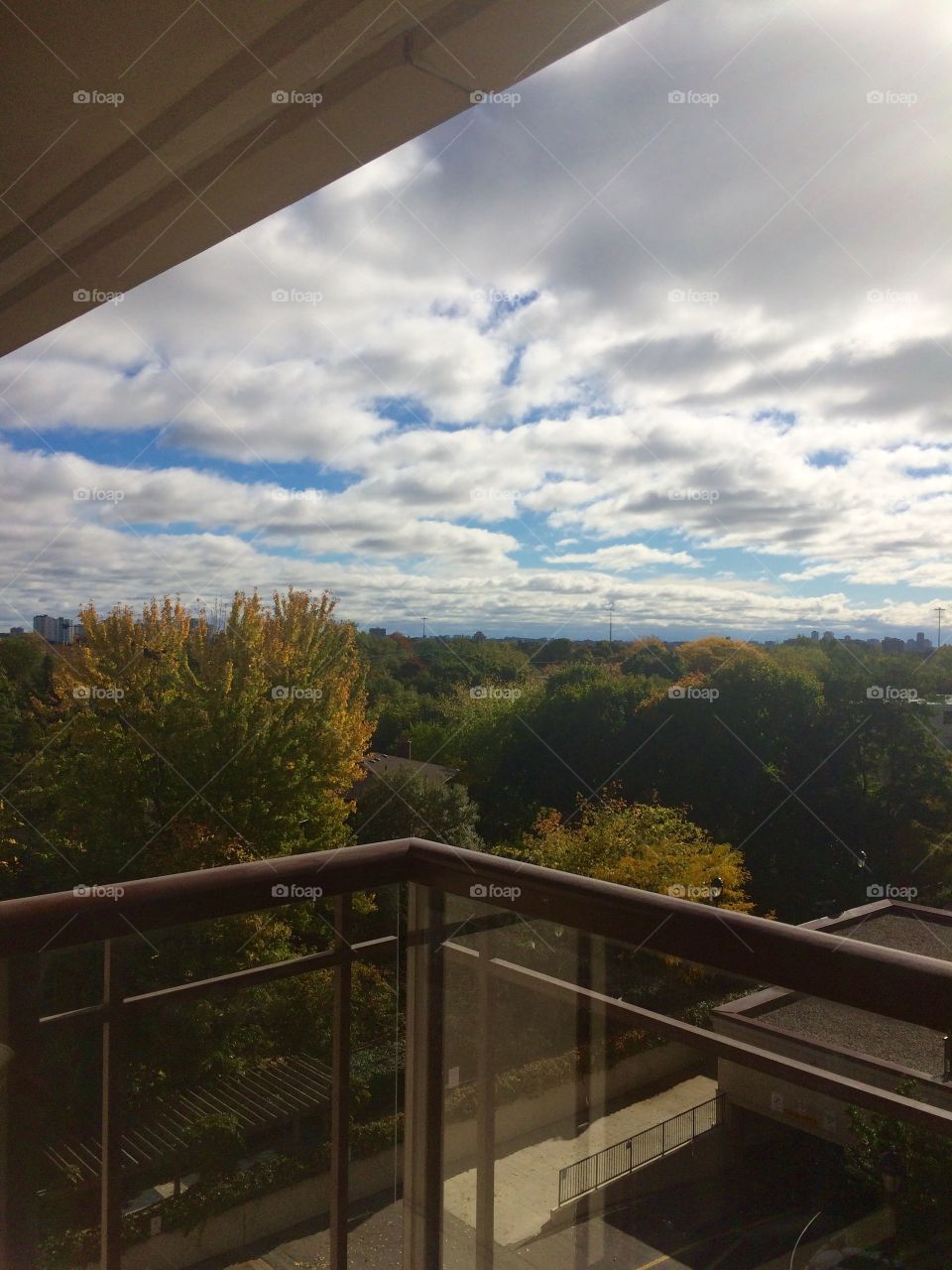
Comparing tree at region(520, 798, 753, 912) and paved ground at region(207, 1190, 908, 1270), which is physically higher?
paved ground at region(207, 1190, 908, 1270)

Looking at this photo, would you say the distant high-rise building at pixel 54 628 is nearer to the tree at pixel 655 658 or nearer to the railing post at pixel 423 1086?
the tree at pixel 655 658

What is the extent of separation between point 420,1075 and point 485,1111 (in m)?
0.15

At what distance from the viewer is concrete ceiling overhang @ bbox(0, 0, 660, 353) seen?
1.24 metres

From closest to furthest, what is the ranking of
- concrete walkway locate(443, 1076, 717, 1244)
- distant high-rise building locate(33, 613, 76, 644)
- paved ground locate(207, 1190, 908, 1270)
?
paved ground locate(207, 1190, 908, 1270), concrete walkway locate(443, 1076, 717, 1244), distant high-rise building locate(33, 613, 76, 644)

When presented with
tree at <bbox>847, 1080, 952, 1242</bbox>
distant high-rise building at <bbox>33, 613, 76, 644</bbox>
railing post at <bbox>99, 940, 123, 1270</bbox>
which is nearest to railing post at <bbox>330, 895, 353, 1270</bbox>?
railing post at <bbox>99, 940, 123, 1270</bbox>

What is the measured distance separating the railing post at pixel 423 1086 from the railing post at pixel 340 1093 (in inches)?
4.2

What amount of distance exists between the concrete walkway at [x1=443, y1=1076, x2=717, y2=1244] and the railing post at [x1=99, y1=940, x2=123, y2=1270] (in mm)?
526

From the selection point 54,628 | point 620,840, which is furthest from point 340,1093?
point 54,628

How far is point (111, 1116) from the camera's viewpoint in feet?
3.80

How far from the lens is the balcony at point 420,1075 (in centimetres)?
92

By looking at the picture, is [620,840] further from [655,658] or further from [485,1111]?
[485,1111]

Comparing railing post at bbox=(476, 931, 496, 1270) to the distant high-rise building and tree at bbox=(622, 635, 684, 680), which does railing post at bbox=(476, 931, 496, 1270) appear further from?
the distant high-rise building

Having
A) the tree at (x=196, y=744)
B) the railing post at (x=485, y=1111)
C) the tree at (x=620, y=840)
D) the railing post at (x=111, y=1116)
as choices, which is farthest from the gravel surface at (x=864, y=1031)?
the tree at (x=196, y=744)

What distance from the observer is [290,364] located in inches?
234
